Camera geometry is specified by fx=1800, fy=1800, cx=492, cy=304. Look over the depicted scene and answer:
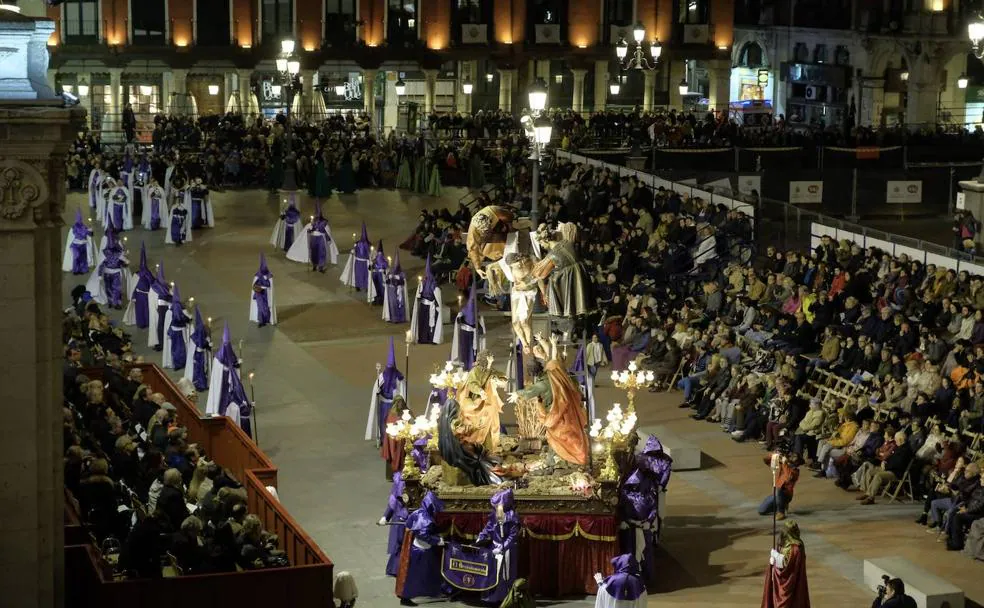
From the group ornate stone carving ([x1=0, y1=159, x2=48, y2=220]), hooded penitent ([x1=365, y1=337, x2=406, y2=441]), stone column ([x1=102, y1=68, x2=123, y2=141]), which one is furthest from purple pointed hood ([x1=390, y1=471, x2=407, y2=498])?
stone column ([x1=102, y1=68, x2=123, y2=141])

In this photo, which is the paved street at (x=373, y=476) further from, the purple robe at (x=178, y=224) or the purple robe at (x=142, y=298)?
the purple robe at (x=178, y=224)

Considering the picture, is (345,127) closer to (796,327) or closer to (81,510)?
(796,327)

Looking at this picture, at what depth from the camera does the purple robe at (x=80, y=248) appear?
121 feet

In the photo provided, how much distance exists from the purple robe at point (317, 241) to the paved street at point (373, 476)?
0.33 metres

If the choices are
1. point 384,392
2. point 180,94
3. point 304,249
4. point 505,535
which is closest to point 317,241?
point 304,249

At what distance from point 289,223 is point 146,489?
2208 cm

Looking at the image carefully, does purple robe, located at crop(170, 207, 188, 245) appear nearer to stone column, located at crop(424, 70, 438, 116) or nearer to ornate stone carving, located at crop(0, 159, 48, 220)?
stone column, located at crop(424, 70, 438, 116)

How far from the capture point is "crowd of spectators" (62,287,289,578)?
15.5 metres

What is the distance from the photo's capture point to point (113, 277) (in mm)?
34375

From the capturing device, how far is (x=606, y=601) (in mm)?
17141

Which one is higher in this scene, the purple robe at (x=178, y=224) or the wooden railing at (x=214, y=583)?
the purple robe at (x=178, y=224)

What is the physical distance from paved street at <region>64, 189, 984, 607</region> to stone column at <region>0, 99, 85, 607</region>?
605 cm

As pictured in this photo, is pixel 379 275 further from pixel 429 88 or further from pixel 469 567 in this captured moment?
pixel 429 88

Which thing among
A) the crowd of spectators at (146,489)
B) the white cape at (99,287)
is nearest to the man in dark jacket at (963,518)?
the crowd of spectators at (146,489)
